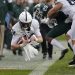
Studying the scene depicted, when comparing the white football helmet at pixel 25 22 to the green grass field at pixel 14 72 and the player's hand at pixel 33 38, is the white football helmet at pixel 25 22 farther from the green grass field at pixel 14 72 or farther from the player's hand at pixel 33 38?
the green grass field at pixel 14 72

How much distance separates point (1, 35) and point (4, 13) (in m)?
0.64

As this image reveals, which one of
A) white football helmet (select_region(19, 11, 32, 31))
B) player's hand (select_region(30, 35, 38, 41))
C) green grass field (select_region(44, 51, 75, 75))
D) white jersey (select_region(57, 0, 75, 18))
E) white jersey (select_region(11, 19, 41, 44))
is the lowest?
green grass field (select_region(44, 51, 75, 75))

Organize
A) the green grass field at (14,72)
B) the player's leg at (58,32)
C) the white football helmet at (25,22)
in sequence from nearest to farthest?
the green grass field at (14,72), the white football helmet at (25,22), the player's leg at (58,32)

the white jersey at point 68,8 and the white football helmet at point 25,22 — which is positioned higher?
the white jersey at point 68,8

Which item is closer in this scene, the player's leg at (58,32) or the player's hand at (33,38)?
Answer: the player's hand at (33,38)

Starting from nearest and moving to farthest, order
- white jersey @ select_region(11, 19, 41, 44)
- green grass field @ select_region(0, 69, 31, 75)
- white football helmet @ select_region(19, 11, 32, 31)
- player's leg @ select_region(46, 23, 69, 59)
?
green grass field @ select_region(0, 69, 31, 75), white football helmet @ select_region(19, 11, 32, 31), white jersey @ select_region(11, 19, 41, 44), player's leg @ select_region(46, 23, 69, 59)

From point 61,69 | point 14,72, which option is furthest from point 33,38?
point 14,72

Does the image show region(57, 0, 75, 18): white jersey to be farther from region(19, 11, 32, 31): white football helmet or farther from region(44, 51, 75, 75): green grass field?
region(44, 51, 75, 75): green grass field

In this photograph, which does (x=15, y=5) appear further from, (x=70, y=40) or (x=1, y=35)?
(x=70, y=40)

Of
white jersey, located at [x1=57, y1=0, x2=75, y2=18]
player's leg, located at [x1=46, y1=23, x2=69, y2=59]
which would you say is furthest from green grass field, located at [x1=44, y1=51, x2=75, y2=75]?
white jersey, located at [x1=57, y1=0, x2=75, y2=18]

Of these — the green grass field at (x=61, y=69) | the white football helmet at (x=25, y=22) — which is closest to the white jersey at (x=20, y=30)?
the white football helmet at (x=25, y=22)

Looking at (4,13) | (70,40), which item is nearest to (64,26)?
(70,40)

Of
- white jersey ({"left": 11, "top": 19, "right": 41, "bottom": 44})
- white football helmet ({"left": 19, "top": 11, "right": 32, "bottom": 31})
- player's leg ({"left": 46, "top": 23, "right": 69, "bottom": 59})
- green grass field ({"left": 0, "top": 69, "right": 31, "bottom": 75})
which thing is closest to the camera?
green grass field ({"left": 0, "top": 69, "right": 31, "bottom": 75})

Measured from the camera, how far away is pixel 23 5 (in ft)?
55.9
